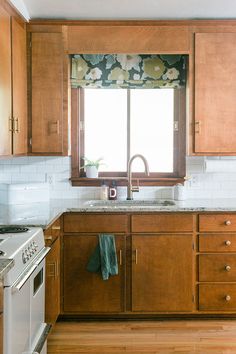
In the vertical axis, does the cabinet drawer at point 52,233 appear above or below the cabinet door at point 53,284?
above

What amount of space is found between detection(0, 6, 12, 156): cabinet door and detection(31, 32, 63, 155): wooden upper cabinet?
0.54 meters

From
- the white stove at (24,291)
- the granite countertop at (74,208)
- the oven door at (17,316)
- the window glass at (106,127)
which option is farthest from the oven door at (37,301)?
the window glass at (106,127)

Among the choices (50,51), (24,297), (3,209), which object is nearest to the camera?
(24,297)

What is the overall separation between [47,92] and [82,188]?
88 centimetres

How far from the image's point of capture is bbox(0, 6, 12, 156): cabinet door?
3629mm

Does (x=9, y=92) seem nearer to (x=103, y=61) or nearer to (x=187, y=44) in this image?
(x=103, y=61)

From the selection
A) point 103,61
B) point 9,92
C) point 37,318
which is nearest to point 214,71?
point 103,61

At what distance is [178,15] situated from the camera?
4.37 metres

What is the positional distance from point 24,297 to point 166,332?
5.53 ft

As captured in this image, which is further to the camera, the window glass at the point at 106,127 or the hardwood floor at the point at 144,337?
the window glass at the point at 106,127

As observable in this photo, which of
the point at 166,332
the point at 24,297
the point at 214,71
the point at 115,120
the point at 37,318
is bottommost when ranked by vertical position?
the point at 166,332

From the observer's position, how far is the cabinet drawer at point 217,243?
4.19 metres

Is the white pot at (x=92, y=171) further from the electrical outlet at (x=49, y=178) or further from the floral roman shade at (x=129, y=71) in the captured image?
the floral roman shade at (x=129, y=71)

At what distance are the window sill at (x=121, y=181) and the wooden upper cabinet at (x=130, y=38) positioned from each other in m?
1.05
